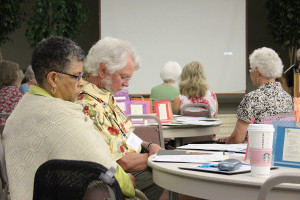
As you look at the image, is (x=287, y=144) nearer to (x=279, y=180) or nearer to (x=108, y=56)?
(x=279, y=180)

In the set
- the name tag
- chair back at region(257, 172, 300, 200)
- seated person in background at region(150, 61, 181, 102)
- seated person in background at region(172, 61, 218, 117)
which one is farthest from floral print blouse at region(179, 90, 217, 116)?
chair back at region(257, 172, 300, 200)

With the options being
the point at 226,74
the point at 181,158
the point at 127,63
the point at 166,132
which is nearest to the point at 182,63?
the point at 226,74

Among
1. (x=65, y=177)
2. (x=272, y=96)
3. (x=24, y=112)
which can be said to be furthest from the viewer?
(x=272, y=96)

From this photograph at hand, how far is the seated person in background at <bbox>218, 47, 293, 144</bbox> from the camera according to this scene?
11.0ft

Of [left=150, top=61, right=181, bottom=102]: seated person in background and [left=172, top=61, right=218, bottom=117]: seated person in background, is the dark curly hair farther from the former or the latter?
[left=150, top=61, right=181, bottom=102]: seated person in background

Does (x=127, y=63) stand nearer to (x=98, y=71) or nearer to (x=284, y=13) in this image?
(x=98, y=71)

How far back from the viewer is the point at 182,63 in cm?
871

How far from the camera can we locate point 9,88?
15.2 ft

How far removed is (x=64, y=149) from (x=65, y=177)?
0.87 feet

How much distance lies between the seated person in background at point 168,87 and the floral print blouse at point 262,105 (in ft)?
8.05

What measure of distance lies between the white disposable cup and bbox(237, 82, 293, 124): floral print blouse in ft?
5.65

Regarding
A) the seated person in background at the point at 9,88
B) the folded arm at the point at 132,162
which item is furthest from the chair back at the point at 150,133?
the seated person in background at the point at 9,88

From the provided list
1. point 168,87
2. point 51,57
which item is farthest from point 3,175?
point 168,87

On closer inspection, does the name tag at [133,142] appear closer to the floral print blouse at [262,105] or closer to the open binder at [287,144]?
the open binder at [287,144]
